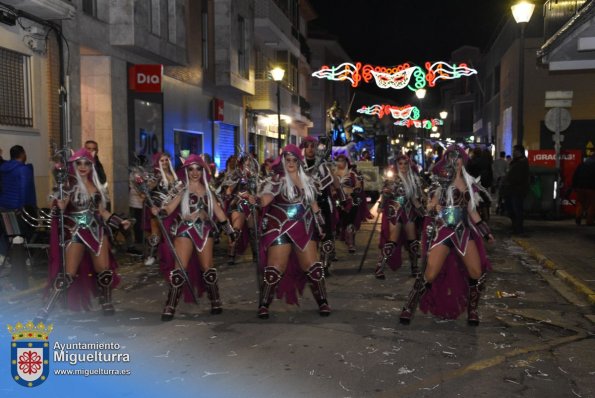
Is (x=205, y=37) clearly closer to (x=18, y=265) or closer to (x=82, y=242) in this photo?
(x=18, y=265)

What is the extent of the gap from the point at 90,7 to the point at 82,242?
10.1 metres

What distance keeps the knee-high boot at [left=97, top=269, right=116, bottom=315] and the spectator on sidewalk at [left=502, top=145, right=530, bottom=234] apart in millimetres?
9961

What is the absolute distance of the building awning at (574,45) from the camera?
10003 mm

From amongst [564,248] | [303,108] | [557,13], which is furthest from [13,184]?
[303,108]

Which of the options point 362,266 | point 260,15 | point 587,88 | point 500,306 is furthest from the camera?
point 587,88

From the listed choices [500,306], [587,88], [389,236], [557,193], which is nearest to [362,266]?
[389,236]

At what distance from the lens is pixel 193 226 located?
22.6 feet

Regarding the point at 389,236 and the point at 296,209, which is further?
the point at 389,236

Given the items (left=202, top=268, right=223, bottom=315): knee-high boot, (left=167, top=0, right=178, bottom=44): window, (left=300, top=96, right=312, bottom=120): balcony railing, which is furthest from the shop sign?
(left=300, top=96, right=312, bottom=120): balcony railing

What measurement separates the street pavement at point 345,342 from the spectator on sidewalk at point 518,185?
15.0 feet

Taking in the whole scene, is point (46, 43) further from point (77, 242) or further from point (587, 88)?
point (587, 88)

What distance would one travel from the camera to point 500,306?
7.60m

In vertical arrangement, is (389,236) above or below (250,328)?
above

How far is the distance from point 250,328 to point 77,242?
6.93 feet
